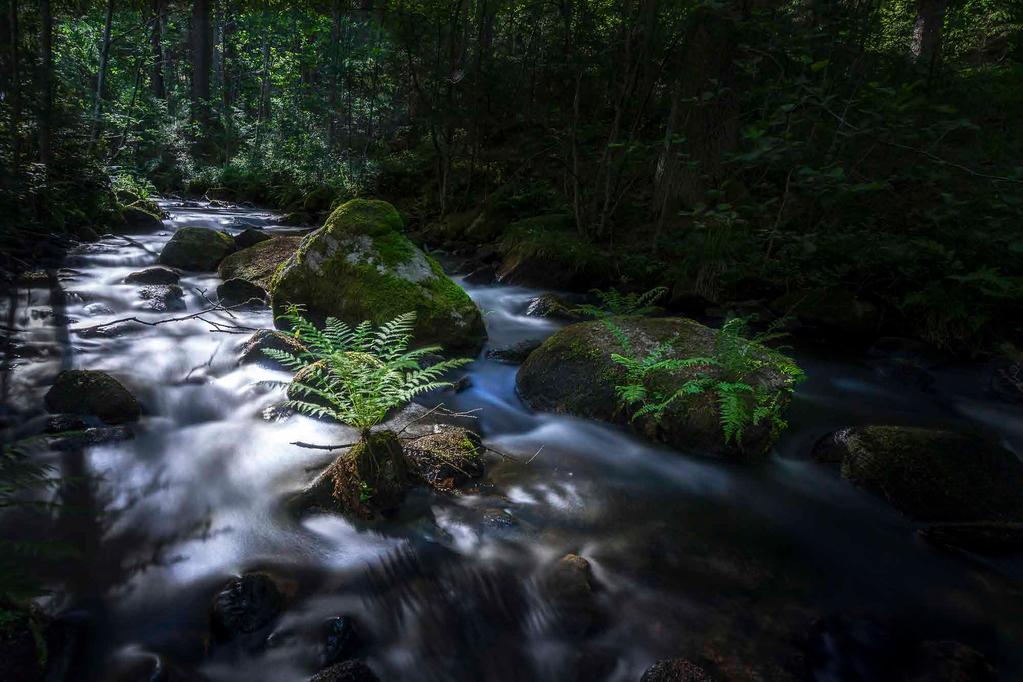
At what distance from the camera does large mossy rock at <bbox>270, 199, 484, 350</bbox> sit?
6.61 metres

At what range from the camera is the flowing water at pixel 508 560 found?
2.85 m

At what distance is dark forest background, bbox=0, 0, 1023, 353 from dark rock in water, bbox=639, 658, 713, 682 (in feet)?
10.00

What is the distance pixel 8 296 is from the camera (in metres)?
7.29

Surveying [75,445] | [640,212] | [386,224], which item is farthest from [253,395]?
[640,212]

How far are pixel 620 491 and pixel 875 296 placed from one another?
628 cm

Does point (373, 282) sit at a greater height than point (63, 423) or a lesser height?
greater

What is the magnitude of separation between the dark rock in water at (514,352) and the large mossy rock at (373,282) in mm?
308

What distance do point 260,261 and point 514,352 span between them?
186 inches

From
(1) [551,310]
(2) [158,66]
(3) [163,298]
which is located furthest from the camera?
(2) [158,66]

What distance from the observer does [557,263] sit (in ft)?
33.2

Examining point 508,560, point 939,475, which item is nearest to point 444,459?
point 508,560

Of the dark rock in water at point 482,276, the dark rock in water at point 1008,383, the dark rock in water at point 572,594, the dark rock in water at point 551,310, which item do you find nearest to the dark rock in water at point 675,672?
the dark rock in water at point 572,594

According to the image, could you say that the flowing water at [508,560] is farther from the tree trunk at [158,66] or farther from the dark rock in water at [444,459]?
the tree trunk at [158,66]

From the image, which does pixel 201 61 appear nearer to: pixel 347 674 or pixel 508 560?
pixel 508 560
